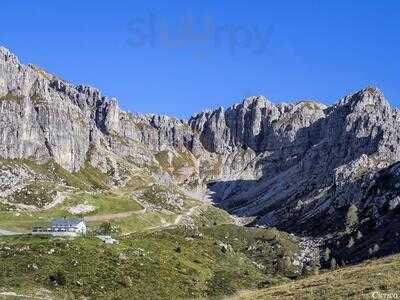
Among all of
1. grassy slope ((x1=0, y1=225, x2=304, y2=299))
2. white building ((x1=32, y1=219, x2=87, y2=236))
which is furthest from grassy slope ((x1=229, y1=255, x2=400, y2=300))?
white building ((x1=32, y1=219, x2=87, y2=236))

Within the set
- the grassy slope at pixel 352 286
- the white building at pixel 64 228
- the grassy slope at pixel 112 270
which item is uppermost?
the white building at pixel 64 228

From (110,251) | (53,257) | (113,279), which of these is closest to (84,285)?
(113,279)

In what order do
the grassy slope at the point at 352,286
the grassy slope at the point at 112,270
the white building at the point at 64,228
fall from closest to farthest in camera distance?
the grassy slope at the point at 352,286
the grassy slope at the point at 112,270
the white building at the point at 64,228

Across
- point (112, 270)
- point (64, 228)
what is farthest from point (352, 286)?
point (64, 228)

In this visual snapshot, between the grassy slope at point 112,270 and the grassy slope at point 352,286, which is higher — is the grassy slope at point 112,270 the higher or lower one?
the higher one

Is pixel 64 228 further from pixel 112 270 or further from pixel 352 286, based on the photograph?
pixel 352 286

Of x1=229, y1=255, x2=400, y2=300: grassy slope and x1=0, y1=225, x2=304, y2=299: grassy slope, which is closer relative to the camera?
x1=229, y1=255, x2=400, y2=300: grassy slope

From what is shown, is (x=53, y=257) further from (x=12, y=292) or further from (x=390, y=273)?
(x=390, y=273)

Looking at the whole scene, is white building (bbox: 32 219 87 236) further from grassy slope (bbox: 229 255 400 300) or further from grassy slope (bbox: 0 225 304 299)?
grassy slope (bbox: 229 255 400 300)

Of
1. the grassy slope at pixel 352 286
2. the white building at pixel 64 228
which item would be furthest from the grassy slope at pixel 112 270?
the grassy slope at pixel 352 286

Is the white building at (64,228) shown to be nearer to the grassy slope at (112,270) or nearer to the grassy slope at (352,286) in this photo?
the grassy slope at (112,270)

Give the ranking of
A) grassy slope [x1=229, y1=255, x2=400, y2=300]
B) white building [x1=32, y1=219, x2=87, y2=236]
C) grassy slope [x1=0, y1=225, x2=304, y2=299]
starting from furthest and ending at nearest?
1. white building [x1=32, y1=219, x2=87, y2=236]
2. grassy slope [x1=0, y1=225, x2=304, y2=299]
3. grassy slope [x1=229, y1=255, x2=400, y2=300]

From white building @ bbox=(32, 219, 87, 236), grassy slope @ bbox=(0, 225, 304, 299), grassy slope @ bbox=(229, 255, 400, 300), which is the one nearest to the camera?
grassy slope @ bbox=(229, 255, 400, 300)

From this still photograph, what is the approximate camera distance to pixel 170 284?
4459 inches
